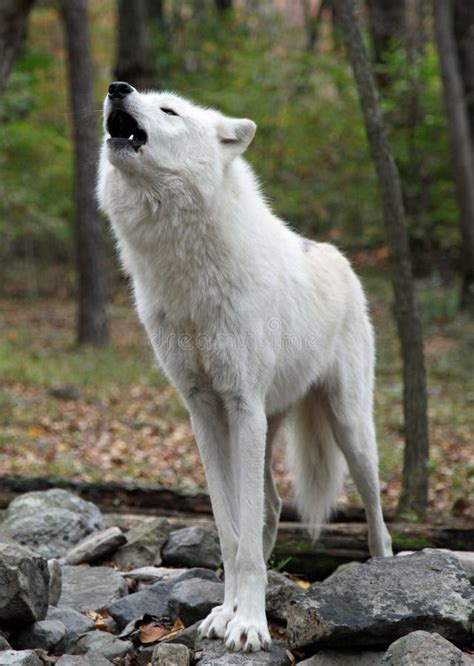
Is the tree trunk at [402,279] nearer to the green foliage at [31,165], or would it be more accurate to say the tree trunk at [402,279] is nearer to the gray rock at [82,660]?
the gray rock at [82,660]

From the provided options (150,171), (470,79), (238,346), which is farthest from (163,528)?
(470,79)

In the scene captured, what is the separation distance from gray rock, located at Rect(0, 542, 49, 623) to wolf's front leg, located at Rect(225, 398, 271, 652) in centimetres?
89

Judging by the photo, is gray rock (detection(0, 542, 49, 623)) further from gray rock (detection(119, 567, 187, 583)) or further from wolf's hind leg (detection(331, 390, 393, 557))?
wolf's hind leg (detection(331, 390, 393, 557))

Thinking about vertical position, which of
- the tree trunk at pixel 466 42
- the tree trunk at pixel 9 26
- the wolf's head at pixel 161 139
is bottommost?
the wolf's head at pixel 161 139

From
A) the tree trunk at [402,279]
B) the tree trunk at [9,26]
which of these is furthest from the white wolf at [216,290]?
the tree trunk at [9,26]

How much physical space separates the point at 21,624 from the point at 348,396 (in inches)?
83.3

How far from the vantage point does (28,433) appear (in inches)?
326

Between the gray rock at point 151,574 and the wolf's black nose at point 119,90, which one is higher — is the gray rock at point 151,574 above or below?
below

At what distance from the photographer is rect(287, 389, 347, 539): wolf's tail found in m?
4.88

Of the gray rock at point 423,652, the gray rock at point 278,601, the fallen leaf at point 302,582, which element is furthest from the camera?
the fallen leaf at point 302,582

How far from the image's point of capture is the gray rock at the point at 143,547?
4.91 m

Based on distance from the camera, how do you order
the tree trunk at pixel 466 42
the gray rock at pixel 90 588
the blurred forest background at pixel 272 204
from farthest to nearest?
1. the tree trunk at pixel 466 42
2. the blurred forest background at pixel 272 204
3. the gray rock at pixel 90 588

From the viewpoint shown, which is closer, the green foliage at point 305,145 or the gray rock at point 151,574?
the gray rock at point 151,574

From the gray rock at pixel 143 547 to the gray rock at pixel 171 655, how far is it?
1.48 metres
